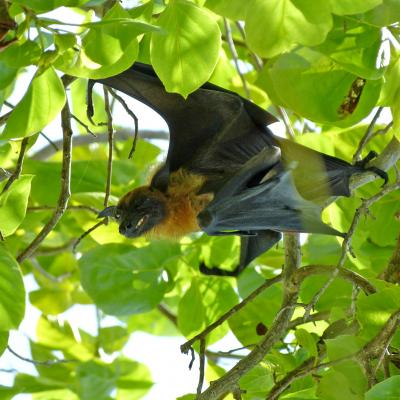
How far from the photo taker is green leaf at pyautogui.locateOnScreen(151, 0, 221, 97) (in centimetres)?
198

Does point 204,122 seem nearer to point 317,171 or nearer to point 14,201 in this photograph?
point 317,171

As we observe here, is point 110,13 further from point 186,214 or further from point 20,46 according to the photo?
point 186,214

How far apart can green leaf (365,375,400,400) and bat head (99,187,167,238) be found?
1640 mm

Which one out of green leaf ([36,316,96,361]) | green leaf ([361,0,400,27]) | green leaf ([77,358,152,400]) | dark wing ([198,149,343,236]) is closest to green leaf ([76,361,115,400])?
green leaf ([77,358,152,400])

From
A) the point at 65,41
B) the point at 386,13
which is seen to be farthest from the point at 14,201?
the point at 386,13

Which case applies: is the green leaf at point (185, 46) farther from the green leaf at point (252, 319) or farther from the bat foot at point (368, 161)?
the green leaf at point (252, 319)

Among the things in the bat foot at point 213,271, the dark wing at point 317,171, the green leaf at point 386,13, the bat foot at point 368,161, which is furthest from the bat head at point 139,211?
the green leaf at point 386,13

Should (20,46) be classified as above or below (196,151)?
above

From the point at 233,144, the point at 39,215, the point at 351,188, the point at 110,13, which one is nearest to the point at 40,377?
the point at 39,215

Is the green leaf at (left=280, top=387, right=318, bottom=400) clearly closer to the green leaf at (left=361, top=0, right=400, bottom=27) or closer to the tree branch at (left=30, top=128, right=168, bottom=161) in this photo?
the green leaf at (left=361, top=0, right=400, bottom=27)

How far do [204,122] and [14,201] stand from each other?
1294 mm

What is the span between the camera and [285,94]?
7.55 ft

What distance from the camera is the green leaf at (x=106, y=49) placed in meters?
1.88

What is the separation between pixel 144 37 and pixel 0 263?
744 millimetres
